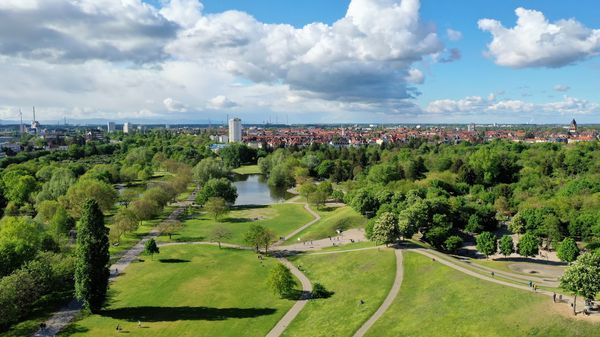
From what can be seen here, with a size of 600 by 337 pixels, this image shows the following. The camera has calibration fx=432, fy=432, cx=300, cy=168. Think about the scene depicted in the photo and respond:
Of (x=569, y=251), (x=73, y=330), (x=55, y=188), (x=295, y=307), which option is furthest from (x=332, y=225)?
(x=55, y=188)

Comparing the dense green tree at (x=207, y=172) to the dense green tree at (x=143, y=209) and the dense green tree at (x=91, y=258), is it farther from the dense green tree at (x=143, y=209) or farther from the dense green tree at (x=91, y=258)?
the dense green tree at (x=91, y=258)

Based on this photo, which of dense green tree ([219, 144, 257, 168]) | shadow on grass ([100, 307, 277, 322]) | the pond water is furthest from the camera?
dense green tree ([219, 144, 257, 168])

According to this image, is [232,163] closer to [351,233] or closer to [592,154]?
[351,233]

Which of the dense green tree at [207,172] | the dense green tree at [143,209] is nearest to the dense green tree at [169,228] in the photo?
the dense green tree at [143,209]

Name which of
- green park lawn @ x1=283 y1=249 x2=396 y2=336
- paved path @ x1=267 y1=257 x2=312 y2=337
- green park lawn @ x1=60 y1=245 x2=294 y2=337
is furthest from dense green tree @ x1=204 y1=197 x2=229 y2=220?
paved path @ x1=267 y1=257 x2=312 y2=337

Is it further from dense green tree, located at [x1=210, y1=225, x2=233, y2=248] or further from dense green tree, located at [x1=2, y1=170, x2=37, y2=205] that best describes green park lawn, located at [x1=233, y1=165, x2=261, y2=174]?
dense green tree, located at [x1=210, y1=225, x2=233, y2=248]

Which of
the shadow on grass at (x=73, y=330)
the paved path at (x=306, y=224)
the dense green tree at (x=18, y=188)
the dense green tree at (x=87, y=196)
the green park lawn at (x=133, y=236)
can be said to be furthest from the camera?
the dense green tree at (x=18, y=188)

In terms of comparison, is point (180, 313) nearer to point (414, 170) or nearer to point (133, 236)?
point (133, 236)
